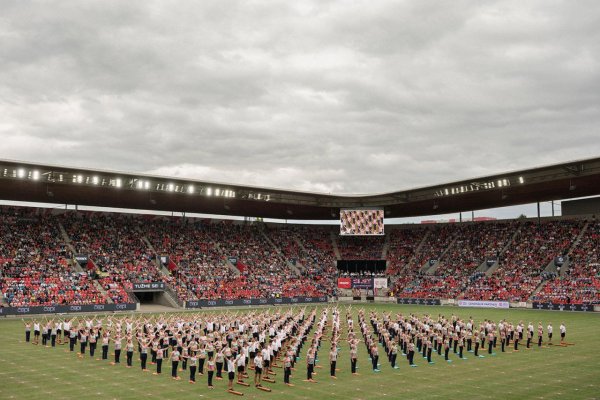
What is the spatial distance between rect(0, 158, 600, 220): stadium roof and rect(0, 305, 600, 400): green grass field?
2459 centimetres

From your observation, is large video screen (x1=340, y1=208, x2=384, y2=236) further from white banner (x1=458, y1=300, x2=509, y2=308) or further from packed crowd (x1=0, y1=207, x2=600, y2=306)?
white banner (x1=458, y1=300, x2=509, y2=308)

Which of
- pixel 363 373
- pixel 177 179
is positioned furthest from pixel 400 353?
pixel 177 179

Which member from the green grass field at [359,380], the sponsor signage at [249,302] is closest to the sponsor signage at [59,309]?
the sponsor signage at [249,302]

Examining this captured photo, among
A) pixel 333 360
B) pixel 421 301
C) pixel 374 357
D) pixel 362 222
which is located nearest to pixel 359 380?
pixel 333 360

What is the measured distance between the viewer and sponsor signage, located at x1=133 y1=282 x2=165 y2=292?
189 ft

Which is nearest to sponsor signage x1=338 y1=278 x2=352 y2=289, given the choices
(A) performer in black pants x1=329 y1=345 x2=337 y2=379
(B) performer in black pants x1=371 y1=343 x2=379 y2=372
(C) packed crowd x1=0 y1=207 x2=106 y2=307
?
(C) packed crowd x1=0 y1=207 x2=106 y2=307

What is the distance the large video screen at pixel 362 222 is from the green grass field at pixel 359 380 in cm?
4046

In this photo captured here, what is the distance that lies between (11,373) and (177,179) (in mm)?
34687

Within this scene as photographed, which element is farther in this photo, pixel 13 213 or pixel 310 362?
pixel 13 213

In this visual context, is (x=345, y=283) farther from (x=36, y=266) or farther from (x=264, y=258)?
(x=36, y=266)

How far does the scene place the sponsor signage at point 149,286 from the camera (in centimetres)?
5753

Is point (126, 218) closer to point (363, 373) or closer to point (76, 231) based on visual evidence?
point (76, 231)

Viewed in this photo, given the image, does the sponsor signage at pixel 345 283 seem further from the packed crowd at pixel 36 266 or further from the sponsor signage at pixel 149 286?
the packed crowd at pixel 36 266

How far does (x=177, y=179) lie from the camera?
189ft
